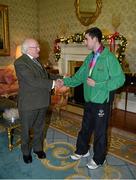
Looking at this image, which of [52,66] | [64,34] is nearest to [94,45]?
[64,34]

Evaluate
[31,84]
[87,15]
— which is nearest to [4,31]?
[87,15]

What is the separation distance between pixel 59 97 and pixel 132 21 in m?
2.12

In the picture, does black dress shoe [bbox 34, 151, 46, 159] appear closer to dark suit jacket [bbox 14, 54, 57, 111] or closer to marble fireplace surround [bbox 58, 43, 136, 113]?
dark suit jacket [bbox 14, 54, 57, 111]

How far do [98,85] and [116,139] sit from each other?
1382mm

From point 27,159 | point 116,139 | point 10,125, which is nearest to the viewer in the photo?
point 27,159

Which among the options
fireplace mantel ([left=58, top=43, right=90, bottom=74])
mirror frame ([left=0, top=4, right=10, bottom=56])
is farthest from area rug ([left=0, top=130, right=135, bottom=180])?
mirror frame ([left=0, top=4, right=10, bottom=56])

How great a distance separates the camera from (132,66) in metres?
4.37

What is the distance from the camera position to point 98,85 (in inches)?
84.7

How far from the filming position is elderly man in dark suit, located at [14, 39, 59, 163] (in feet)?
7.27

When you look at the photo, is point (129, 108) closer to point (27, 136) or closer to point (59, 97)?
point (59, 97)

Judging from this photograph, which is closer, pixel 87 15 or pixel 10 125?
pixel 10 125

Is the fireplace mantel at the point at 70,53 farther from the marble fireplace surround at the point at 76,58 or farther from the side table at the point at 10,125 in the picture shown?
the side table at the point at 10,125

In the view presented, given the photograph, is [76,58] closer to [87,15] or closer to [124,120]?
[87,15]

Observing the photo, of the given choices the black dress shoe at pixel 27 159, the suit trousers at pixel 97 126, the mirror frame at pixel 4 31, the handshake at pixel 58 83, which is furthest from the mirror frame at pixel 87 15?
the black dress shoe at pixel 27 159
